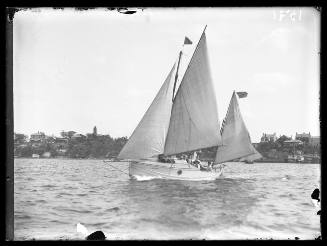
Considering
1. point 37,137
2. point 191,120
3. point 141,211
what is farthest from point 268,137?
point 191,120

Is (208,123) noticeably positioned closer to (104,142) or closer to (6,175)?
(104,142)

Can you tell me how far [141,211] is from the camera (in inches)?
184

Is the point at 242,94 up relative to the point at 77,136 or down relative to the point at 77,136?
up

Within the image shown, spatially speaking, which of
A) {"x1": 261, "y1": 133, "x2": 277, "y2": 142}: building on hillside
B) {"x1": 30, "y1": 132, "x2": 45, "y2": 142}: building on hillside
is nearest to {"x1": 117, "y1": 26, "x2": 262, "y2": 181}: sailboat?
{"x1": 261, "y1": 133, "x2": 277, "y2": 142}: building on hillside

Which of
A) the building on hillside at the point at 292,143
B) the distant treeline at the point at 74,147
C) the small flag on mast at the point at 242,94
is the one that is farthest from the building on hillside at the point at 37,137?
the building on hillside at the point at 292,143

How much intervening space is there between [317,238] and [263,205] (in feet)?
3.25

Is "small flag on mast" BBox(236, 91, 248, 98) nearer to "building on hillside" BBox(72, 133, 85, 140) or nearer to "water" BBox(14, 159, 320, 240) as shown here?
"water" BBox(14, 159, 320, 240)

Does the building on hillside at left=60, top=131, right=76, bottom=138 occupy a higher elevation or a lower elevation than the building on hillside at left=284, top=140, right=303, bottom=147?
higher

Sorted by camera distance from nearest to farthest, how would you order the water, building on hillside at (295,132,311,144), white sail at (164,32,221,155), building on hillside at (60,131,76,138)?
the water < building on hillside at (295,132,311,144) < building on hillside at (60,131,76,138) < white sail at (164,32,221,155)

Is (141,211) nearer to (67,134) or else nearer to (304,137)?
(67,134)

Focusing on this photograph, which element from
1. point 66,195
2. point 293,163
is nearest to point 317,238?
point 293,163

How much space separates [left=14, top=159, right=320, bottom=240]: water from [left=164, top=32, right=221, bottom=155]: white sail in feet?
19.7

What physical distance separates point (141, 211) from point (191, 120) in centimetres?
725

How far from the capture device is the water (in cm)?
409
